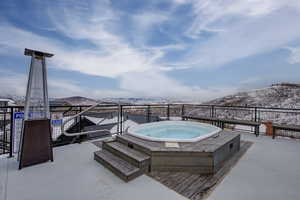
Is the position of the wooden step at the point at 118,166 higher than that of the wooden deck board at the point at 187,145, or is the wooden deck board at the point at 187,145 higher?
the wooden deck board at the point at 187,145

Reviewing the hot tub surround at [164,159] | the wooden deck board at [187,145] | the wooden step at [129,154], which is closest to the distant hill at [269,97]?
the wooden deck board at [187,145]

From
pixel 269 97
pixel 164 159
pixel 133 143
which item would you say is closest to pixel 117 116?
pixel 133 143

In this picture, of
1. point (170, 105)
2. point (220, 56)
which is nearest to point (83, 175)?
point (170, 105)

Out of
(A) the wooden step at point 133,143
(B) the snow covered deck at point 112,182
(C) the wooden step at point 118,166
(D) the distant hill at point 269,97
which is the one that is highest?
(D) the distant hill at point 269,97

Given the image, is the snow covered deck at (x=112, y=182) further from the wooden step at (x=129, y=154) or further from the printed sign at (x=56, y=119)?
the printed sign at (x=56, y=119)

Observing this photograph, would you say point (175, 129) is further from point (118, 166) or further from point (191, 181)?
point (118, 166)

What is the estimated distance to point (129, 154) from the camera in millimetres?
2387

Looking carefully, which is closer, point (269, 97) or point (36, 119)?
point (36, 119)

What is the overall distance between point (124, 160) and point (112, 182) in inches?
18.3

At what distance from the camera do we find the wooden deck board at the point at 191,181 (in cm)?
176

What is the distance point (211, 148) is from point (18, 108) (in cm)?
386

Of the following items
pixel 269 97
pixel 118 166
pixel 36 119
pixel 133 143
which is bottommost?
pixel 118 166

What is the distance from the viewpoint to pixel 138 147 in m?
2.56

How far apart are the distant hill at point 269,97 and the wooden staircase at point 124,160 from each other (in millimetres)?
10111
